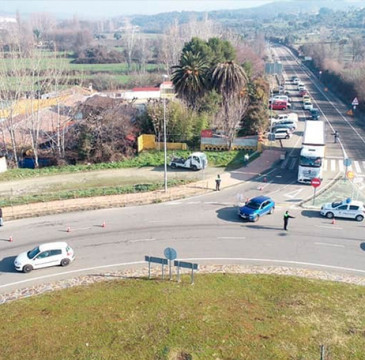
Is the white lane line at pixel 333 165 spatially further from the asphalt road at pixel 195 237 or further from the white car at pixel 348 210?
the white car at pixel 348 210

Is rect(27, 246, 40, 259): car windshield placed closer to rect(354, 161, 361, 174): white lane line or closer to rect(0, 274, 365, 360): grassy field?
rect(0, 274, 365, 360): grassy field

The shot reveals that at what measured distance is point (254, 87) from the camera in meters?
53.5

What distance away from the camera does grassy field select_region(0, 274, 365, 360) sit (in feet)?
49.9

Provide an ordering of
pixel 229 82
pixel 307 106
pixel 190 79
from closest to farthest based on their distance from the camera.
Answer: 1. pixel 229 82
2. pixel 190 79
3. pixel 307 106

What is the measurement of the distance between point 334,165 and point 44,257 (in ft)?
90.5

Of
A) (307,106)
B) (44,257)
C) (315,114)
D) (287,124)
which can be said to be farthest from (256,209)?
(307,106)

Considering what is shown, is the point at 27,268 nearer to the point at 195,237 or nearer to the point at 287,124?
the point at 195,237

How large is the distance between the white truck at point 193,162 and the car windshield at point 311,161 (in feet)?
29.2

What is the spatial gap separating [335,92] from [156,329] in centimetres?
7411

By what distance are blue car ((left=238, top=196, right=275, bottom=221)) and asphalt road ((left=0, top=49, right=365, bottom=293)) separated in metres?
0.44

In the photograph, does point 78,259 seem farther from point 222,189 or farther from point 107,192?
point 222,189

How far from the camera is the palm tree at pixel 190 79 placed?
161 feet

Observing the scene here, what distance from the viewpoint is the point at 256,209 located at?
27281 mm

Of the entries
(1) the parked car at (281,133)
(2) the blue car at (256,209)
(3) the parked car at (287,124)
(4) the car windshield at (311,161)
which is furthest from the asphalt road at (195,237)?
(3) the parked car at (287,124)
